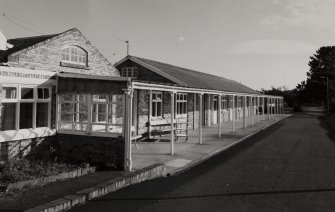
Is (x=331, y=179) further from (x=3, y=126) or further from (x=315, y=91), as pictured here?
(x=315, y=91)

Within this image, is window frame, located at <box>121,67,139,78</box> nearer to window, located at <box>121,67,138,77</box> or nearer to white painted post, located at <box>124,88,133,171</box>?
window, located at <box>121,67,138,77</box>

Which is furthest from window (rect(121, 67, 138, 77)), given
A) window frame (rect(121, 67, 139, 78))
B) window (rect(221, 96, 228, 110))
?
window (rect(221, 96, 228, 110))

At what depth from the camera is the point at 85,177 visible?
815 cm

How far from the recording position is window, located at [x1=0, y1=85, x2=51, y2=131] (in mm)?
9492

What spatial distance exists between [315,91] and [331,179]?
54644mm

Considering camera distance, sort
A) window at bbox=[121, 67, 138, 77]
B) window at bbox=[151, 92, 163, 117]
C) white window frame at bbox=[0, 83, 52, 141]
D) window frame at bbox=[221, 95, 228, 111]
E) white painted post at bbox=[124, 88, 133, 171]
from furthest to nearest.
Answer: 1. window frame at bbox=[221, 95, 228, 111]
2. window at bbox=[121, 67, 138, 77]
3. window at bbox=[151, 92, 163, 117]
4. white window frame at bbox=[0, 83, 52, 141]
5. white painted post at bbox=[124, 88, 133, 171]

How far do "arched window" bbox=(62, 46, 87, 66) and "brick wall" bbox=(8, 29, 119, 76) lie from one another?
0.53 feet

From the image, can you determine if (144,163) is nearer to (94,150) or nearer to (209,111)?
(94,150)

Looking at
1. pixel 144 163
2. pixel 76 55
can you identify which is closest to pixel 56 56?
pixel 76 55

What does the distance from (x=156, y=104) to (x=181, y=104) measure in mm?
2950

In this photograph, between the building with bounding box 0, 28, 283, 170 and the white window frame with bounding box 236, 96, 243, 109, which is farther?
the white window frame with bounding box 236, 96, 243, 109

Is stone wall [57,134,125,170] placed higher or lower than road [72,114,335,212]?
higher

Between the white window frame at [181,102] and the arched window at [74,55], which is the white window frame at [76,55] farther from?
the white window frame at [181,102]

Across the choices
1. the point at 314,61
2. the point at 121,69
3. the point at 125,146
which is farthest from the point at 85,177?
the point at 314,61
